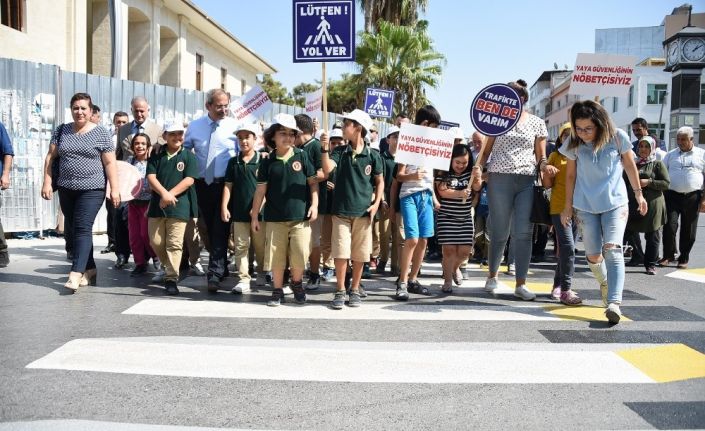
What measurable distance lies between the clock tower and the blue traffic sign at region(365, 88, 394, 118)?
37.9 meters

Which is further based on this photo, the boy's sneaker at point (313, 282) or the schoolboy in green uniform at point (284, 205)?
the boy's sneaker at point (313, 282)

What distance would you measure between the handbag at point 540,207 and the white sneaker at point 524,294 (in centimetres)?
74

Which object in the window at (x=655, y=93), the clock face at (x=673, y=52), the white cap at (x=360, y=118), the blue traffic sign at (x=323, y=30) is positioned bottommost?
the white cap at (x=360, y=118)

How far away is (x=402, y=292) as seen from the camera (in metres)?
6.98

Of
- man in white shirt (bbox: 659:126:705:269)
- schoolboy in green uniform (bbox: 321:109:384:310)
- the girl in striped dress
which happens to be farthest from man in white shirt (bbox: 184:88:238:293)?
man in white shirt (bbox: 659:126:705:269)

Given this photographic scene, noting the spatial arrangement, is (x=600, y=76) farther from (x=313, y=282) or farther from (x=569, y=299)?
(x=313, y=282)

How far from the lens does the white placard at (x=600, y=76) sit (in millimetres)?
7836

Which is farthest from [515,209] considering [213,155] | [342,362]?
[213,155]

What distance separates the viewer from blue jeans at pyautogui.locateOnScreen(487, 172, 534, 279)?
7008mm

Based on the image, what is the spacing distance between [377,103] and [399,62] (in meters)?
15.0

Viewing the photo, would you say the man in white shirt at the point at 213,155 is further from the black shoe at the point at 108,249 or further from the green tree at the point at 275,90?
the green tree at the point at 275,90

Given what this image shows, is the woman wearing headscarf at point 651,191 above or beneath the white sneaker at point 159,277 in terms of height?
above

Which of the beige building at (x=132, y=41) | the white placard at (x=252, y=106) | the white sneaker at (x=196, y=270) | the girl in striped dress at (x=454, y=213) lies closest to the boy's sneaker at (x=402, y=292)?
the girl in striped dress at (x=454, y=213)

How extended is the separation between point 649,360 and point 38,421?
153 inches
